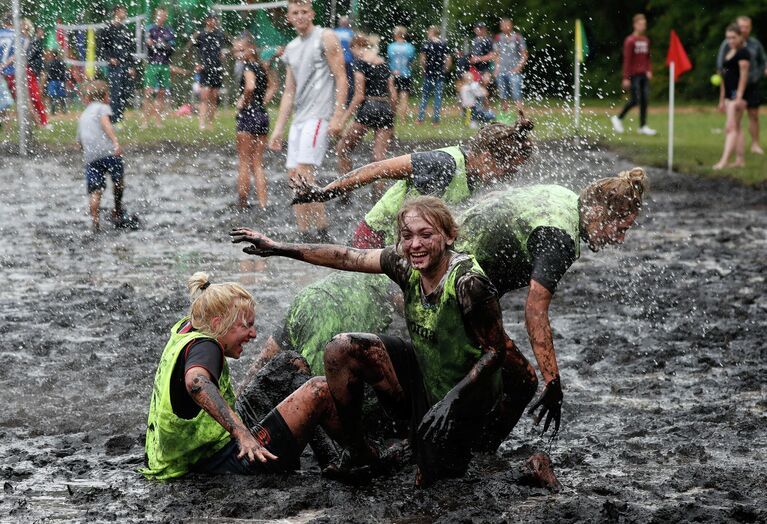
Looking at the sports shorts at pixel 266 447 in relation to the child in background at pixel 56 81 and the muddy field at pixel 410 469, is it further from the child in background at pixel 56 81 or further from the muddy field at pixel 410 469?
the child in background at pixel 56 81

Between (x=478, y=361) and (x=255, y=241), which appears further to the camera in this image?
(x=255, y=241)

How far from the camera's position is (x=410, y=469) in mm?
5414

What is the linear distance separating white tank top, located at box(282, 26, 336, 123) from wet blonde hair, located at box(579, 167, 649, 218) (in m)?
5.89

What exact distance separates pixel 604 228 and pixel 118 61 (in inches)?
682

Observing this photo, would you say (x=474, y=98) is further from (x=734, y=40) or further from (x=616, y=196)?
(x=616, y=196)

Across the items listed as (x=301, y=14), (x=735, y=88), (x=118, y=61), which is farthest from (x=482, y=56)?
(x=301, y=14)

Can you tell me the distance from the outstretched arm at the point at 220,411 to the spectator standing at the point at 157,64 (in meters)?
19.5

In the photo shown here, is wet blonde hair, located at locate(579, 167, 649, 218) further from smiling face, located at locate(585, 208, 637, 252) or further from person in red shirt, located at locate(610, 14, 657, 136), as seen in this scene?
person in red shirt, located at locate(610, 14, 657, 136)

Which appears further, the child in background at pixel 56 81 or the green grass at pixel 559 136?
the child in background at pixel 56 81

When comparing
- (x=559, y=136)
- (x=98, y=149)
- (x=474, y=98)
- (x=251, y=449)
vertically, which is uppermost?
(x=474, y=98)

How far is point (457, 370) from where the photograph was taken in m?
5.00

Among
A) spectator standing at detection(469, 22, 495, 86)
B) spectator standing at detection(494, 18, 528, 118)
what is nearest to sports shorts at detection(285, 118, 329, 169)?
spectator standing at detection(494, 18, 528, 118)

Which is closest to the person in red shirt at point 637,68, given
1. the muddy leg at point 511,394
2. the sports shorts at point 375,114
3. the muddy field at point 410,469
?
the muddy field at point 410,469

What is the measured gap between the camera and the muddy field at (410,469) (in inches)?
193
